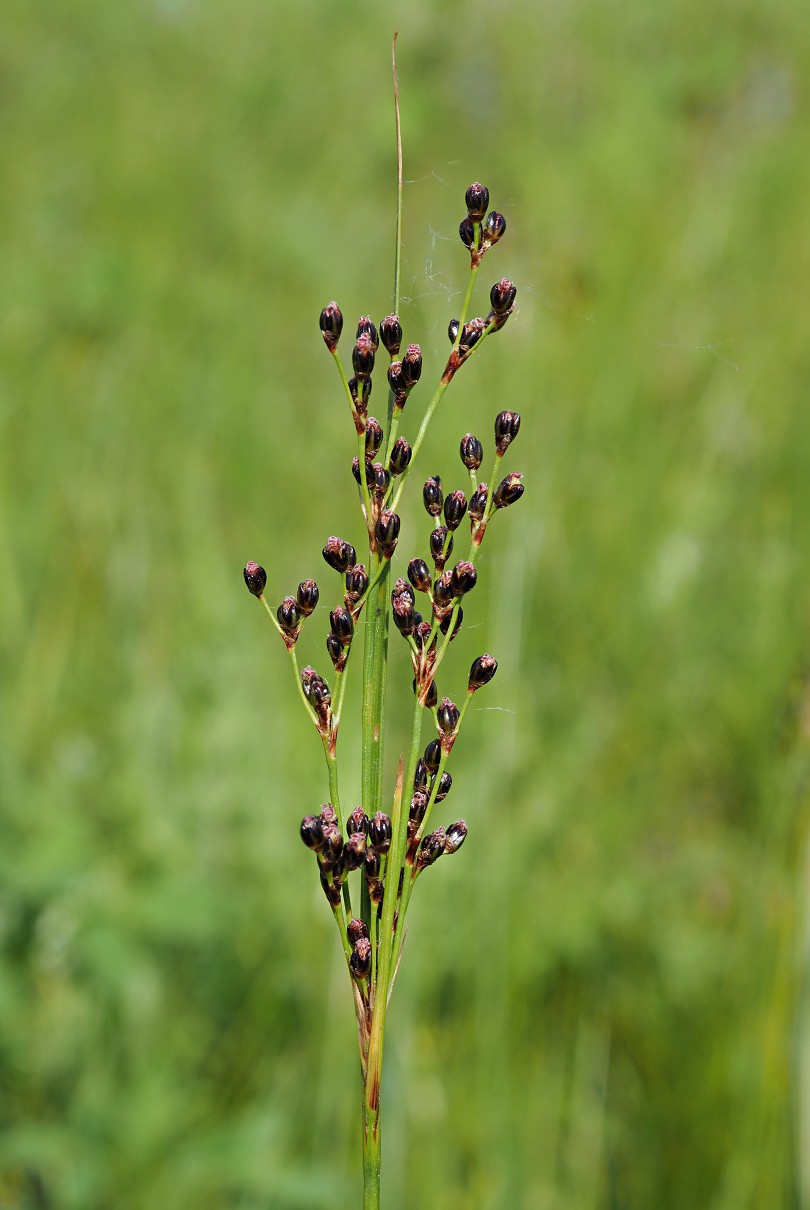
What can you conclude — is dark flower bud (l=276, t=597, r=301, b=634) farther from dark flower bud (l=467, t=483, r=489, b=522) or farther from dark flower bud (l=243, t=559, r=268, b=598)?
dark flower bud (l=467, t=483, r=489, b=522)

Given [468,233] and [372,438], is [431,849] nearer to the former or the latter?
[372,438]

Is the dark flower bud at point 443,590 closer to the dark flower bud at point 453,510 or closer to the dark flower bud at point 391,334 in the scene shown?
the dark flower bud at point 453,510

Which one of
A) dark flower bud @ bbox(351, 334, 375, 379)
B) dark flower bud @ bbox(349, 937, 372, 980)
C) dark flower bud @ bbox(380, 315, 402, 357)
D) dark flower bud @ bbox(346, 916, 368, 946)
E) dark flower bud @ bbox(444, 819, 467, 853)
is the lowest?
dark flower bud @ bbox(349, 937, 372, 980)

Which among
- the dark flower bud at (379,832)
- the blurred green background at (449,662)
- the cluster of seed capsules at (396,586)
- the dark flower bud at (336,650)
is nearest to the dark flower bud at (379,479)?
the cluster of seed capsules at (396,586)

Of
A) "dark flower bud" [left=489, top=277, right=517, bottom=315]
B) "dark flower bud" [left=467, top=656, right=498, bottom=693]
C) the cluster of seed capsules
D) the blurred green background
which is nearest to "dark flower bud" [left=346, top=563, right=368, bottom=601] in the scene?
the cluster of seed capsules

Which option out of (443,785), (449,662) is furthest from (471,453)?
(449,662)
